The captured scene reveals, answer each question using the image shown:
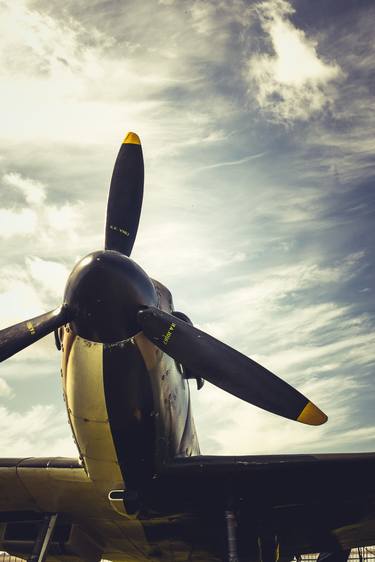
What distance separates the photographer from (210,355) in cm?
741

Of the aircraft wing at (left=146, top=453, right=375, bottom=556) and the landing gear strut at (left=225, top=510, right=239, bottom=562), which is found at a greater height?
the aircraft wing at (left=146, top=453, right=375, bottom=556)

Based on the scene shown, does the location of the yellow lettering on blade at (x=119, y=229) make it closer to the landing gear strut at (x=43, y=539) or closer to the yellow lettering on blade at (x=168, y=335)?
A: the yellow lettering on blade at (x=168, y=335)

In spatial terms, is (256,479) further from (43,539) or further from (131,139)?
(131,139)

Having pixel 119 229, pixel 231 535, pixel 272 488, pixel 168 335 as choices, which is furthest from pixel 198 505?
pixel 119 229

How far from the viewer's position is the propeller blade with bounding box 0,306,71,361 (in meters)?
7.52

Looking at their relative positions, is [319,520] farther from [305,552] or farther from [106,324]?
[106,324]

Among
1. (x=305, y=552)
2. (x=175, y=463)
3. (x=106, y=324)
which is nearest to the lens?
(x=106, y=324)

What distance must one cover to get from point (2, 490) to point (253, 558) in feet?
16.2

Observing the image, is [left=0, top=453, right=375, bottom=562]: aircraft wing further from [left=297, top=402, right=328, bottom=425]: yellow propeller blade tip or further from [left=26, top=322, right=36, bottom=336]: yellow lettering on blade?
[left=26, top=322, right=36, bottom=336]: yellow lettering on blade

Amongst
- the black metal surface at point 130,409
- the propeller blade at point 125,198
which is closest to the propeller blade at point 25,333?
the black metal surface at point 130,409

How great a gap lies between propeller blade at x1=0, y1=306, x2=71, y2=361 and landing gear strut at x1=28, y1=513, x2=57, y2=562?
3.55 metres

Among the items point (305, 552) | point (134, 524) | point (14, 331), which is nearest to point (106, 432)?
point (14, 331)

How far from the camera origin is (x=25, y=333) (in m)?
7.64

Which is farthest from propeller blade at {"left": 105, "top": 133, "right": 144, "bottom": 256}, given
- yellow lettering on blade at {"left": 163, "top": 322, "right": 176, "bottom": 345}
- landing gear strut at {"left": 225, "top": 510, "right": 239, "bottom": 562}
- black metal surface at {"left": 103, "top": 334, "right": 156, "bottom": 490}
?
landing gear strut at {"left": 225, "top": 510, "right": 239, "bottom": 562}
